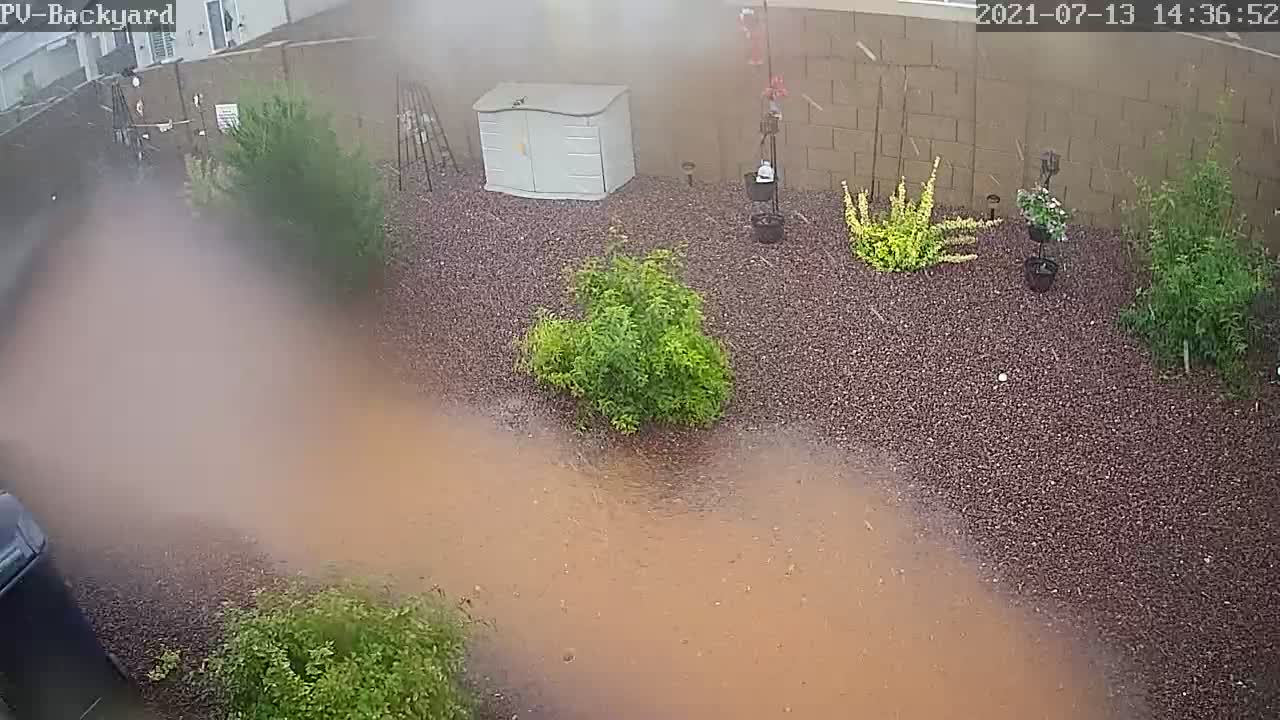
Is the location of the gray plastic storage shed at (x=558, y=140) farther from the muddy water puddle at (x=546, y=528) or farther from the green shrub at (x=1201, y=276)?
the green shrub at (x=1201, y=276)

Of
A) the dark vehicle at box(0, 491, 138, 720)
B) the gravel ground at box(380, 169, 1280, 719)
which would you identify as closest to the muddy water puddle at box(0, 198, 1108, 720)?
the gravel ground at box(380, 169, 1280, 719)

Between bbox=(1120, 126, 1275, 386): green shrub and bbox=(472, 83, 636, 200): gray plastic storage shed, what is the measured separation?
287 centimetres

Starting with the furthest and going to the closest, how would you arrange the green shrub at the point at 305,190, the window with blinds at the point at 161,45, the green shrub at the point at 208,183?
the window with blinds at the point at 161,45 → the green shrub at the point at 208,183 → the green shrub at the point at 305,190

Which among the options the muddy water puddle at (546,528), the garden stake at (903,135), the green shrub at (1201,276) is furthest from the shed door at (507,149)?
the green shrub at (1201,276)

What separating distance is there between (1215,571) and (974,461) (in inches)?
36.8

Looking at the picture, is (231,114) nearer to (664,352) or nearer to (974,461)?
(664,352)

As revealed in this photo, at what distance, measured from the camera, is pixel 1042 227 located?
5.70 m

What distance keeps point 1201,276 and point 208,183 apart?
483 centimetres

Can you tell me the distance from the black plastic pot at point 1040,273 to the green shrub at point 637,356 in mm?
1525

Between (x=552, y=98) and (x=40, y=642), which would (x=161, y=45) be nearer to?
(x=552, y=98)

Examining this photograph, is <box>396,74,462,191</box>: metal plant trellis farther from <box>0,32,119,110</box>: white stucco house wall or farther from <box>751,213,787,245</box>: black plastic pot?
<box>751,213,787,245</box>: black plastic pot

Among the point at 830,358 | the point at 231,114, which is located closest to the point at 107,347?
the point at 231,114

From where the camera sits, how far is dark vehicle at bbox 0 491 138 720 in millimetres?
3592

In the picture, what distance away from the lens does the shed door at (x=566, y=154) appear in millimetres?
6898
